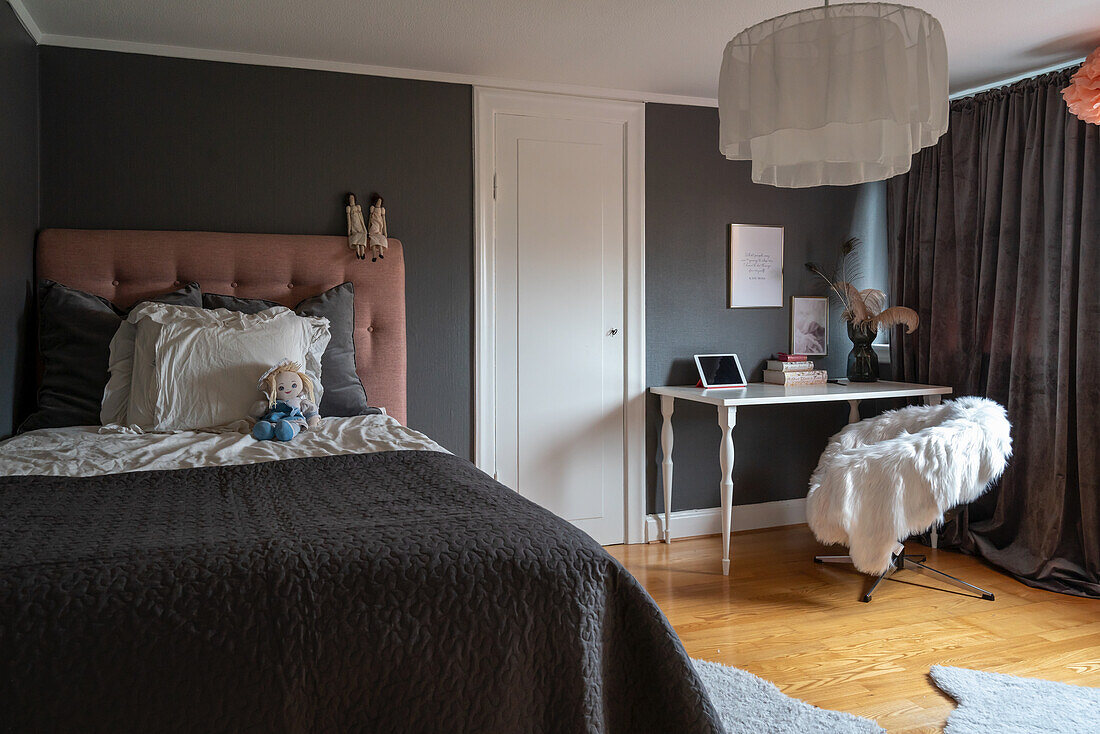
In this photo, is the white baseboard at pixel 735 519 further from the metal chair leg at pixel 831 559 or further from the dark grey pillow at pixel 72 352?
the dark grey pillow at pixel 72 352

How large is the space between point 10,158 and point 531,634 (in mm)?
2525

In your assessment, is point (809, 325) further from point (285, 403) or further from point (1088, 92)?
point (285, 403)

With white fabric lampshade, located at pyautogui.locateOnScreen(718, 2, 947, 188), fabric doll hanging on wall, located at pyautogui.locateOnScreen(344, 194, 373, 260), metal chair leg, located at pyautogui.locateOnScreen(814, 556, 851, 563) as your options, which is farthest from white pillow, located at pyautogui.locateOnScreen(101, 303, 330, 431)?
metal chair leg, located at pyautogui.locateOnScreen(814, 556, 851, 563)

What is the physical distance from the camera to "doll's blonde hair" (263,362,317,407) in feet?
8.16

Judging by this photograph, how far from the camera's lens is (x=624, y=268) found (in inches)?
152

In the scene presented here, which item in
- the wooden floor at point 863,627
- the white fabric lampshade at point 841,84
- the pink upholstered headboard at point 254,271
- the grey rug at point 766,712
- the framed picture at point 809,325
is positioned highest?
the white fabric lampshade at point 841,84

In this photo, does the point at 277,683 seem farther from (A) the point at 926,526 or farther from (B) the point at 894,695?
(A) the point at 926,526

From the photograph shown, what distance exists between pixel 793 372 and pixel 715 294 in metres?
0.55

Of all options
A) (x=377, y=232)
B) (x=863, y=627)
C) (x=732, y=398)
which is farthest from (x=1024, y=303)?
(x=377, y=232)

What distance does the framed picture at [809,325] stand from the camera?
13.7 feet

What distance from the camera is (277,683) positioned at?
1104 mm

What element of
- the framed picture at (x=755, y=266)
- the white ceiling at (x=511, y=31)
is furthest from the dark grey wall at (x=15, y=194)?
the framed picture at (x=755, y=266)

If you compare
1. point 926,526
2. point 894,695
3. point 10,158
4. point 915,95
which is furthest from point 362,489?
point 926,526

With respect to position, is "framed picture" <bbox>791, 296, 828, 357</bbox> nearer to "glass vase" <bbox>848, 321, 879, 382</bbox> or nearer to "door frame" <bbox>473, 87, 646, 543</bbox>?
"glass vase" <bbox>848, 321, 879, 382</bbox>
